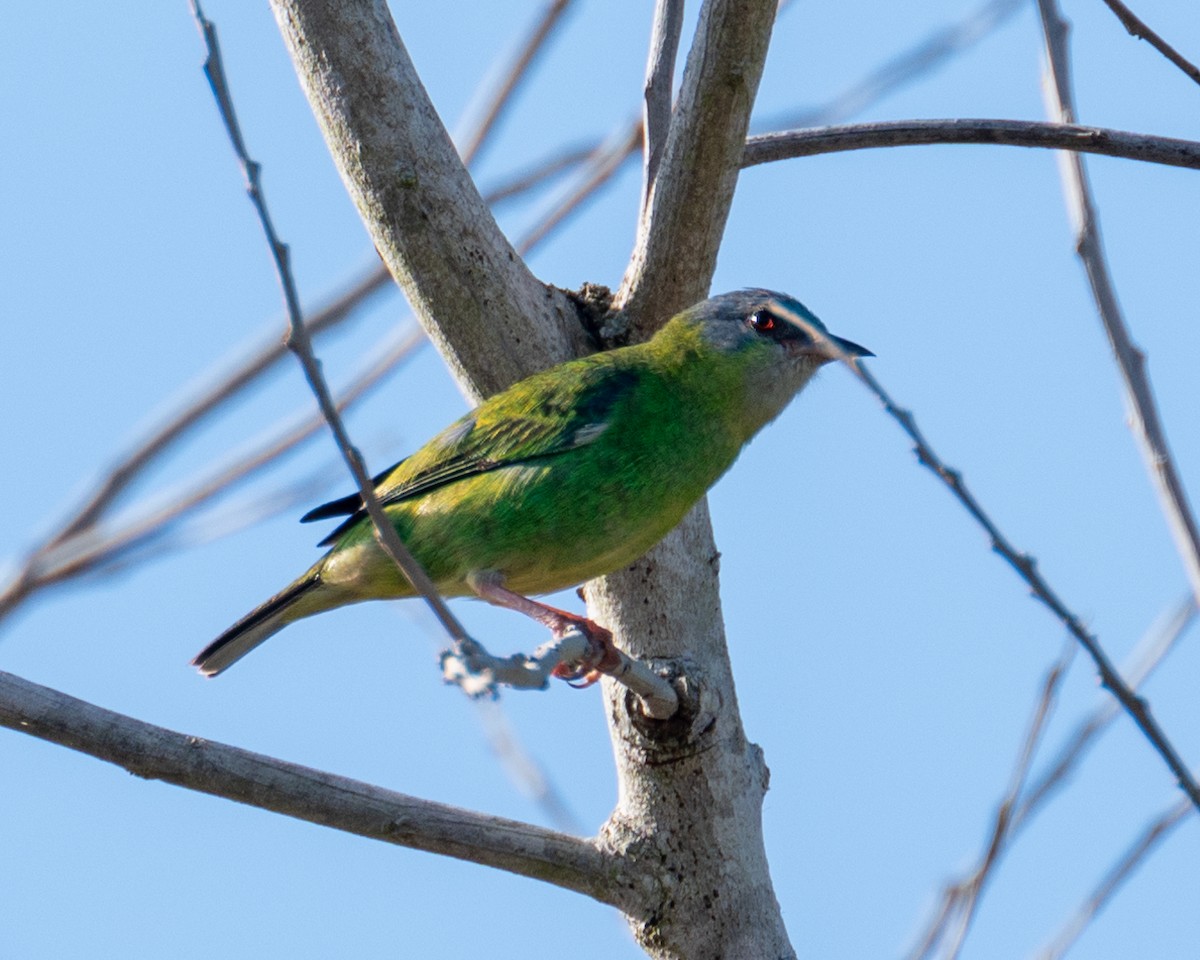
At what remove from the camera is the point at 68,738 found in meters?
3.40

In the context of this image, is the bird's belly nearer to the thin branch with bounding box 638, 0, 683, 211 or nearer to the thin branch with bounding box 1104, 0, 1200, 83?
the thin branch with bounding box 638, 0, 683, 211

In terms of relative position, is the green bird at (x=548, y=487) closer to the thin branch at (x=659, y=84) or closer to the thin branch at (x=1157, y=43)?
the thin branch at (x=659, y=84)

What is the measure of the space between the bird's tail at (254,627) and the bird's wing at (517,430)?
18 centimetres

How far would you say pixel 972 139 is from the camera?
4387 mm

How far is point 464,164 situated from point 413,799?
2107mm

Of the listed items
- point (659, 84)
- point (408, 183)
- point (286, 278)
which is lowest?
point (286, 278)

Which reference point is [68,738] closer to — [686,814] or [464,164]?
[686,814]

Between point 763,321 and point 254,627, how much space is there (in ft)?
7.57

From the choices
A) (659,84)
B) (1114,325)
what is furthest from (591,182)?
(1114,325)

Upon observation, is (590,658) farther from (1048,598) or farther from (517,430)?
(1048,598)

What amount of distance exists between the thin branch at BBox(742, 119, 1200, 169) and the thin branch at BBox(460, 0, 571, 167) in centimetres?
77

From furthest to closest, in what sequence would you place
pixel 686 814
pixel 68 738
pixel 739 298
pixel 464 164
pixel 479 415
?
pixel 739 298 → pixel 479 415 → pixel 464 164 → pixel 686 814 → pixel 68 738

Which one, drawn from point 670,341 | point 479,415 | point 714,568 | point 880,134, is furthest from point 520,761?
point 880,134

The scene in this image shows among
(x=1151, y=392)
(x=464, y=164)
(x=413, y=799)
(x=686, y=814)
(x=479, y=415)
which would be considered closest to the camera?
(x=1151, y=392)
